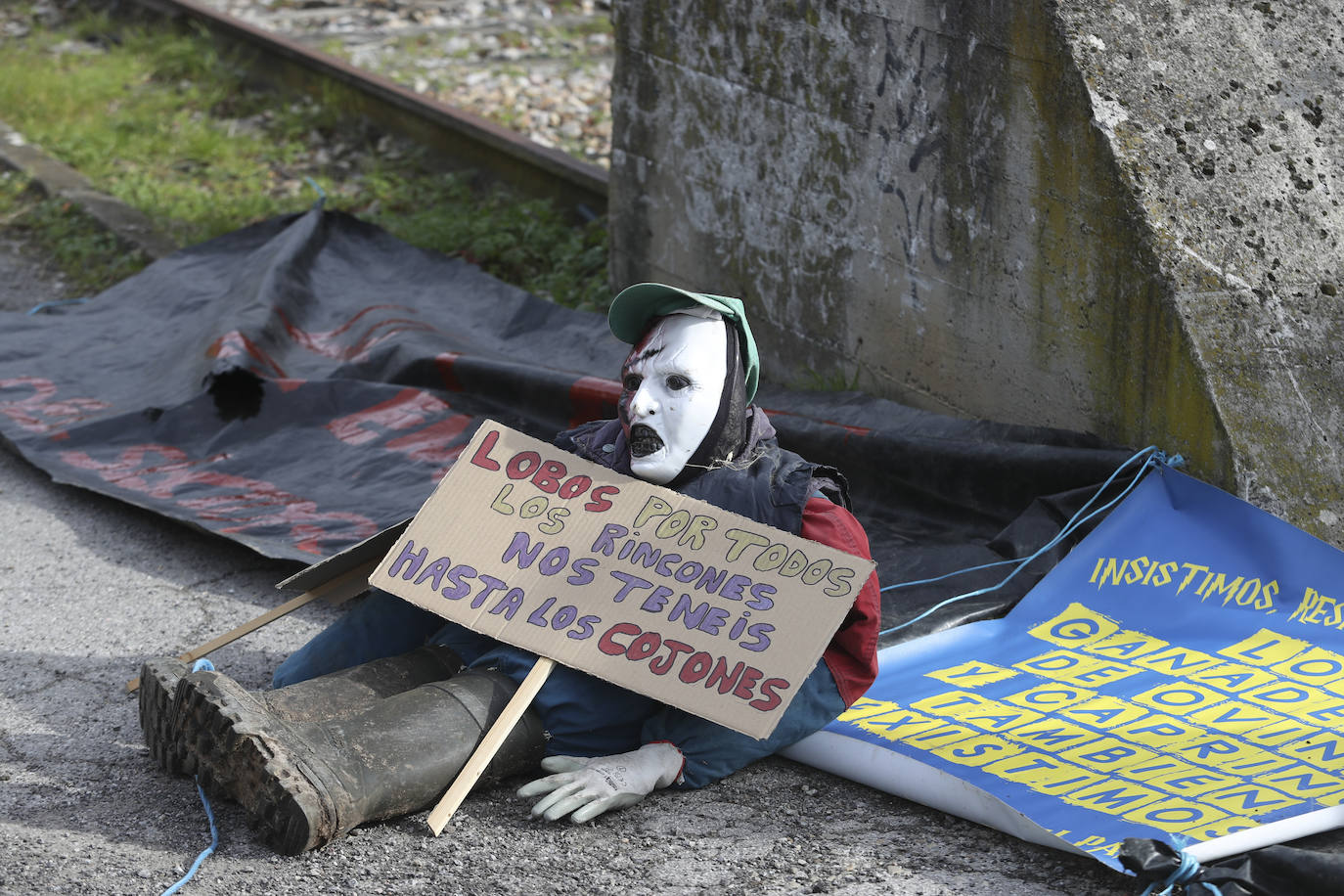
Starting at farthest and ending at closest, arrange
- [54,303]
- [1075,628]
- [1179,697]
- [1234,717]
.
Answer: [54,303]
[1075,628]
[1179,697]
[1234,717]

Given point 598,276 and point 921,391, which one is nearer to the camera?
point 921,391

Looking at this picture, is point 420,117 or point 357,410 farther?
point 420,117

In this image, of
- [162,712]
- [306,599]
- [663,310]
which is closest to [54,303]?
[306,599]

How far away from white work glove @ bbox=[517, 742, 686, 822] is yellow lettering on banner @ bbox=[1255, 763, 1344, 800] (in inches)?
46.1

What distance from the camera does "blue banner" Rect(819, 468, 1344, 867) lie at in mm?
2797

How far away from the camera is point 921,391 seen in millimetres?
4637

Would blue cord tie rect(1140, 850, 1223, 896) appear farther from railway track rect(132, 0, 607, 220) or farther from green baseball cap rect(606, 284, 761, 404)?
railway track rect(132, 0, 607, 220)

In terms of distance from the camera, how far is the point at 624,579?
118 inches

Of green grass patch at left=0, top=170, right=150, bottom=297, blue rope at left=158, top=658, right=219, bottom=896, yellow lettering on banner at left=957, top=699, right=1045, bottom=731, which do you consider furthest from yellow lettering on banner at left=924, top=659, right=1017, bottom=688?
green grass patch at left=0, top=170, right=150, bottom=297

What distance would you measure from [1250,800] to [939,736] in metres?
0.64

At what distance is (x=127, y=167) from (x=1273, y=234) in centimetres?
669

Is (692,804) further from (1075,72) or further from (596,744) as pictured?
(1075,72)

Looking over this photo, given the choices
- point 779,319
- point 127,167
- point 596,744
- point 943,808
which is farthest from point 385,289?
point 943,808

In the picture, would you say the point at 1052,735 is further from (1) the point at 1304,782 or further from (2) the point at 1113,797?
(1) the point at 1304,782
